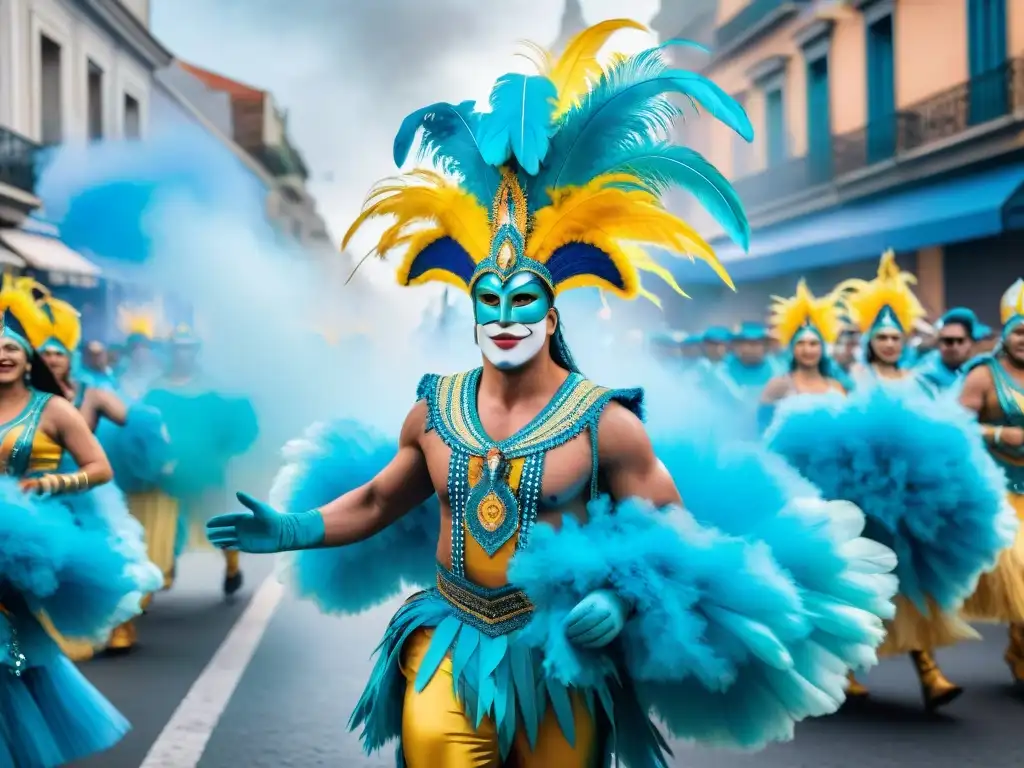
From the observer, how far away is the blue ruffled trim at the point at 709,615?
3.47m

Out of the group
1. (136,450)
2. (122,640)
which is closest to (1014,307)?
(122,640)

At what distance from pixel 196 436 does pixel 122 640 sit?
8.91 feet

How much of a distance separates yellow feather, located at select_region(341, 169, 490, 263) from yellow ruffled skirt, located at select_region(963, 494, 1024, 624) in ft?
13.4

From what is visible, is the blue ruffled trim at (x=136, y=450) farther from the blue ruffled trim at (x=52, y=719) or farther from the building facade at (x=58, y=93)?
the building facade at (x=58, y=93)

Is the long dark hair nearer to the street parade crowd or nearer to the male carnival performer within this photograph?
the street parade crowd

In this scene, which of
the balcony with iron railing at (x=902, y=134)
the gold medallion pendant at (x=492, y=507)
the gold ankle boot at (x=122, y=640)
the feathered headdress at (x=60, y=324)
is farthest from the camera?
the balcony with iron railing at (x=902, y=134)

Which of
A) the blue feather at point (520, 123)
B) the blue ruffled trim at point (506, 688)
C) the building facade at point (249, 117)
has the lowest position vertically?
the blue ruffled trim at point (506, 688)

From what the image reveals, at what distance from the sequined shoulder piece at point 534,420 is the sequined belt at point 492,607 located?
1.18 ft

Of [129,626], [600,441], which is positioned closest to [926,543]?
[600,441]

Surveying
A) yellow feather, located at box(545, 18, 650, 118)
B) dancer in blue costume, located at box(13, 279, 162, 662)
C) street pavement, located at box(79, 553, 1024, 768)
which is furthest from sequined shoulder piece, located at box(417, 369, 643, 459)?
street pavement, located at box(79, 553, 1024, 768)

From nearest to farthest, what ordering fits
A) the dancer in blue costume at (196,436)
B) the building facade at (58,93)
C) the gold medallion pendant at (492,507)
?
the gold medallion pendant at (492,507), the dancer in blue costume at (196,436), the building facade at (58,93)

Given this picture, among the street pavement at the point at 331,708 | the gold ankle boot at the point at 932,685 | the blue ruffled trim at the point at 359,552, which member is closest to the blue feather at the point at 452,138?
the blue ruffled trim at the point at 359,552

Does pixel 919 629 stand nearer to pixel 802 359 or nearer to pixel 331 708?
pixel 331 708

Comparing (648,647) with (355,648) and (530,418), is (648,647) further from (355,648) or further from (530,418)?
(355,648)
